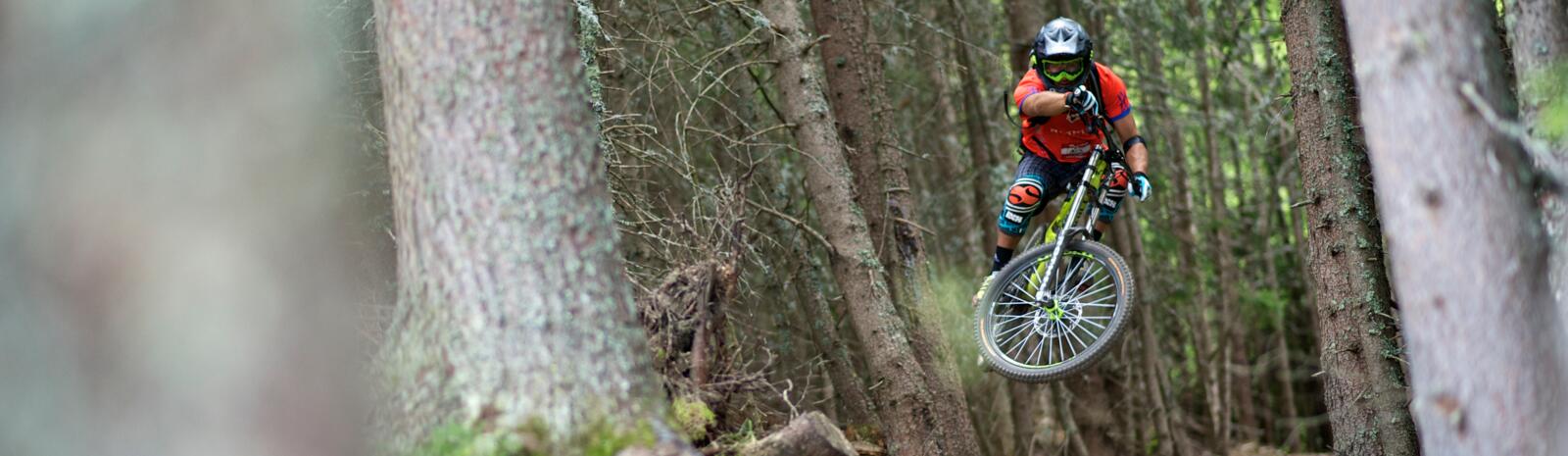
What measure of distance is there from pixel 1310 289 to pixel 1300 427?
2.59 m

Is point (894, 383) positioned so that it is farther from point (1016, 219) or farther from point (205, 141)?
point (205, 141)

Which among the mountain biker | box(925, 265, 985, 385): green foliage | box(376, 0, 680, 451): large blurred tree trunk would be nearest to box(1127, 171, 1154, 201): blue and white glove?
the mountain biker

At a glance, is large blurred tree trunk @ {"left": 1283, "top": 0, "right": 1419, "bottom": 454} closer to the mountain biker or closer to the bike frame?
the mountain biker

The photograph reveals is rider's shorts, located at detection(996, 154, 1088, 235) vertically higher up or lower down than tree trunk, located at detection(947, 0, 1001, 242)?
lower down

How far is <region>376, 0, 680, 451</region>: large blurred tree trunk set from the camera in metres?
4.19

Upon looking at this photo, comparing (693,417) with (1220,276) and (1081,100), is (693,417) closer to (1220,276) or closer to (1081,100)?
(1081,100)

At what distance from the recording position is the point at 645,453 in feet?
13.8

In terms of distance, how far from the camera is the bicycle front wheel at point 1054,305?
667 cm

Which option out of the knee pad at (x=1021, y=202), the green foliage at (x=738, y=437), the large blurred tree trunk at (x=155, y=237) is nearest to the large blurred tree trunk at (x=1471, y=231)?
the green foliage at (x=738, y=437)

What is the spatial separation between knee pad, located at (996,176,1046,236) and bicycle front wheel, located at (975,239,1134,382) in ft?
0.72

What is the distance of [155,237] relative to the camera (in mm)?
4047

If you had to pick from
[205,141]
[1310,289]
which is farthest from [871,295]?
[1310,289]

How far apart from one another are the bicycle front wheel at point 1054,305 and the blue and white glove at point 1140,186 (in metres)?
0.34

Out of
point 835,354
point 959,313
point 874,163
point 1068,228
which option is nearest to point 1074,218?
point 1068,228
